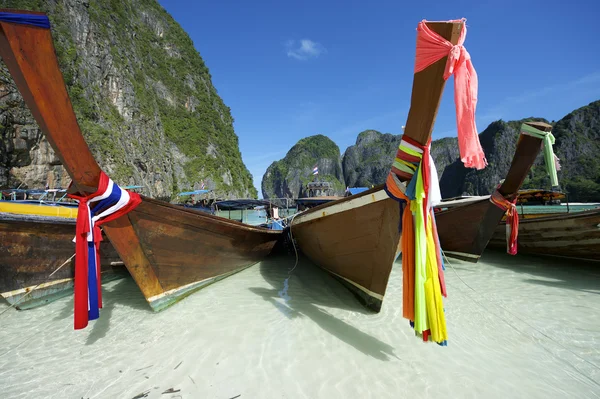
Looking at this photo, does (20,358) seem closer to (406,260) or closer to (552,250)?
(406,260)

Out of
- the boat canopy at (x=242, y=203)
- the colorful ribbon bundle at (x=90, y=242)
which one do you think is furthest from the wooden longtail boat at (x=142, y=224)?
the boat canopy at (x=242, y=203)

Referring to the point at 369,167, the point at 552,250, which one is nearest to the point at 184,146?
the point at 552,250

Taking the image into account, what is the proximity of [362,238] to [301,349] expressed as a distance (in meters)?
1.60

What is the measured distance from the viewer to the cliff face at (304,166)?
124 meters

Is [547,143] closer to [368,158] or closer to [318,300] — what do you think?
[318,300]

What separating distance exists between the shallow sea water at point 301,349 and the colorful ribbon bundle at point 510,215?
2.95 ft

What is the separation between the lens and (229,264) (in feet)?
18.3

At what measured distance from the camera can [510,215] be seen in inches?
214

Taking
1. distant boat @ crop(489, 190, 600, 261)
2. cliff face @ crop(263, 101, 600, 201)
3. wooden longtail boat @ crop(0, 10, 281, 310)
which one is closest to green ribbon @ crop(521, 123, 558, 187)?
distant boat @ crop(489, 190, 600, 261)

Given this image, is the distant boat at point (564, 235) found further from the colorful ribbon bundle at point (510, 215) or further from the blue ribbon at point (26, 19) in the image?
the blue ribbon at point (26, 19)

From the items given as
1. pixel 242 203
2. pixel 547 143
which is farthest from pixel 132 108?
pixel 547 143

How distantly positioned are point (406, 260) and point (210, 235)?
10.3ft

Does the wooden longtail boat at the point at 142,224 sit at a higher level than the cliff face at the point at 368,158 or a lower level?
lower

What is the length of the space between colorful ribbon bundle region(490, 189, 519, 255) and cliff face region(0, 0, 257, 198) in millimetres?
25033
